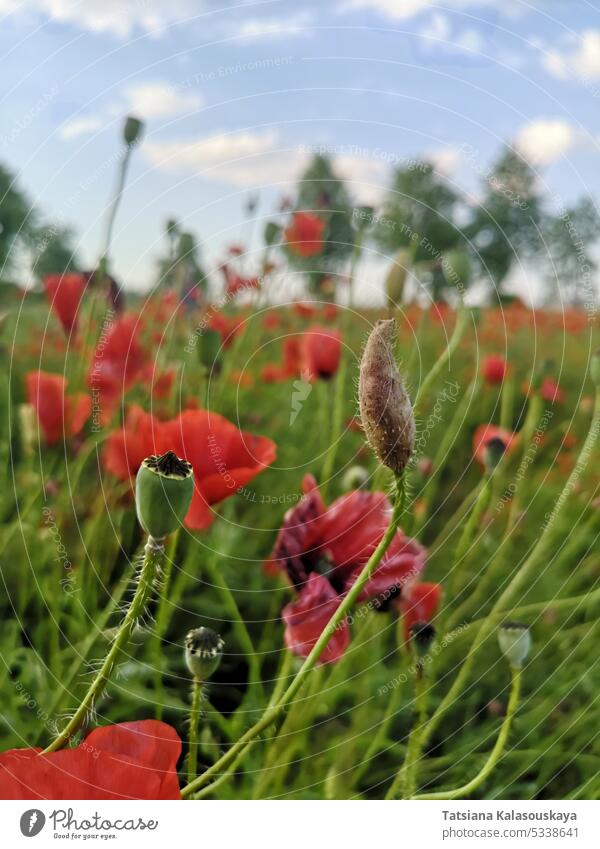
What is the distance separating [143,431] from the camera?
42cm

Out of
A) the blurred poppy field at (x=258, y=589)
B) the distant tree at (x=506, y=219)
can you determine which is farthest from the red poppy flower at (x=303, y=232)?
the distant tree at (x=506, y=219)

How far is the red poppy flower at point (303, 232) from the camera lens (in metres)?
0.61

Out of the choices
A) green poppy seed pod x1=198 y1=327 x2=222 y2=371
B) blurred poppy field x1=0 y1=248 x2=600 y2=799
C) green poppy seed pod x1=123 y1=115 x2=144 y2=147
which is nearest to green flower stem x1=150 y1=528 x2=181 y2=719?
blurred poppy field x1=0 y1=248 x2=600 y2=799

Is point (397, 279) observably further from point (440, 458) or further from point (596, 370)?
point (440, 458)

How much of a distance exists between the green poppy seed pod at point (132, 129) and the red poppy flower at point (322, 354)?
190mm

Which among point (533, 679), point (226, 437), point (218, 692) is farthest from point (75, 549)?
point (533, 679)

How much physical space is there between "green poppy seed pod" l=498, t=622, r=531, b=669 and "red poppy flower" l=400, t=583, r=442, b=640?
0.08 metres

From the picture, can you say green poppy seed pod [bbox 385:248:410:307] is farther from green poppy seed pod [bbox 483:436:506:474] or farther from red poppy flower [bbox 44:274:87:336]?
red poppy flower [bbox 44:274:87:336]

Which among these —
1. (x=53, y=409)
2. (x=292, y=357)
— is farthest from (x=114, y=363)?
(x=292, y=357)

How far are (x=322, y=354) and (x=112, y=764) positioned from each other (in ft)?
1.10

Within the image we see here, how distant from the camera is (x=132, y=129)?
0.41 m

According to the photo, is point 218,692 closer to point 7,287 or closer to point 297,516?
point 297,516

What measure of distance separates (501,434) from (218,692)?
0.85 feet

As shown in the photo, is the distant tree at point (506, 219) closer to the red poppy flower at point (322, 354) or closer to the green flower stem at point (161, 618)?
the red poppy flower at point (322, 354)
